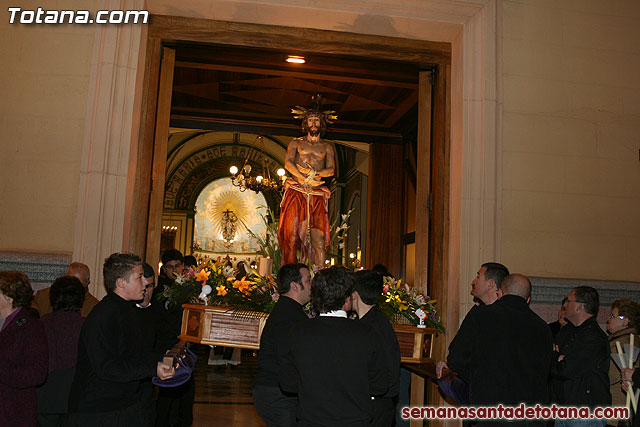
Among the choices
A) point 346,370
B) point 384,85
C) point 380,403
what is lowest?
point 380,403

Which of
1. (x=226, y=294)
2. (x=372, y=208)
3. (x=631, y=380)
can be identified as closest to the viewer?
(x=631, y=380)

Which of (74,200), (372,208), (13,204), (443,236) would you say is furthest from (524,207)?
(372,208)

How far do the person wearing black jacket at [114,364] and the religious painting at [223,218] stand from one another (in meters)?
22.1

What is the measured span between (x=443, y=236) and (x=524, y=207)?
811 millimetres

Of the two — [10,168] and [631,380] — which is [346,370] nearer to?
[631,380]

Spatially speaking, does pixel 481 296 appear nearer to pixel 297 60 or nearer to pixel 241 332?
pixel 241 332

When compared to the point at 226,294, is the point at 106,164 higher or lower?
higher

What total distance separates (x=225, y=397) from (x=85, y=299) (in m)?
4.35

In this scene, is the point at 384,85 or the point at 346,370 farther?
the point at 384,85

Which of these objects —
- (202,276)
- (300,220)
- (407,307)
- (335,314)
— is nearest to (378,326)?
(335,314)

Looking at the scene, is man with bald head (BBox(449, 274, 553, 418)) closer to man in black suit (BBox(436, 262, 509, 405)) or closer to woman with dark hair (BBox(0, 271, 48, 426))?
man in black suit (BBox(436, 262, 509, 405))

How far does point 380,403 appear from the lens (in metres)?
3.67

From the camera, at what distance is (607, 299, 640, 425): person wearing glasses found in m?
4.36

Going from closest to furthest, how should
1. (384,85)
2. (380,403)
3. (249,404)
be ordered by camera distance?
(380,403) < (249,404) < (384,85)
